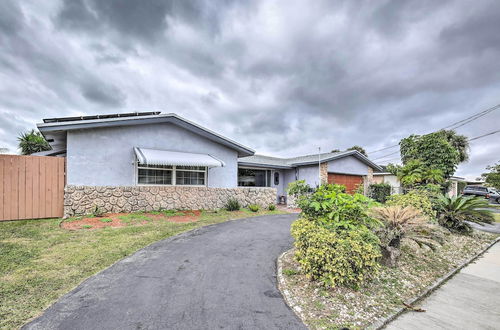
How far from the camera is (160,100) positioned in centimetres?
1928

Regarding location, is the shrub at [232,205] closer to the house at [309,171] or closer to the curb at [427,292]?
the house at [309,171]

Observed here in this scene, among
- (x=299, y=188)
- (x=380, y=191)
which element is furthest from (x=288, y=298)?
(x=380, y=191)

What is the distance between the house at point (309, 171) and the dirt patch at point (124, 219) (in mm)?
8313

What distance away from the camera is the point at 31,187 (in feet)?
31.3

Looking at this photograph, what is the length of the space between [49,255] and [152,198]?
6.92 meters

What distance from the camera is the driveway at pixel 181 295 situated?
10.2 feet

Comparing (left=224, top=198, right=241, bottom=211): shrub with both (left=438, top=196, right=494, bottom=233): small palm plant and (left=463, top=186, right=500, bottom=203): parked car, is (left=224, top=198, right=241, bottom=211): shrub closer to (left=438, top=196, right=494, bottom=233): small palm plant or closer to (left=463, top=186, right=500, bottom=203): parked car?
(left=438, top=196, right=494, bottom=233): small palm plant

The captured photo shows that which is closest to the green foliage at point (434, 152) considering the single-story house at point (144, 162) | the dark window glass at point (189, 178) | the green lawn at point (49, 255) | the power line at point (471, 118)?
the power line at point (471, 118)

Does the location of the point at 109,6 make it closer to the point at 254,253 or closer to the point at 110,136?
the point at 110,136

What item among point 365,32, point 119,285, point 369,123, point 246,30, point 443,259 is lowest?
point 443,259

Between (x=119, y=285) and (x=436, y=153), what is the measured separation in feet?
73.3

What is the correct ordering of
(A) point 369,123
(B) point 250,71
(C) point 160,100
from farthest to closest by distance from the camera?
1. (A) point 369,123
2. (C) point 160,100
3. (B) point 250,71

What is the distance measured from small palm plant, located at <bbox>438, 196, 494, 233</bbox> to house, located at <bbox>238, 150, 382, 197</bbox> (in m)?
9.80

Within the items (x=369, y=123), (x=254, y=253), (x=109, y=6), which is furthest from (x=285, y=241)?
(x=369, y=123)
